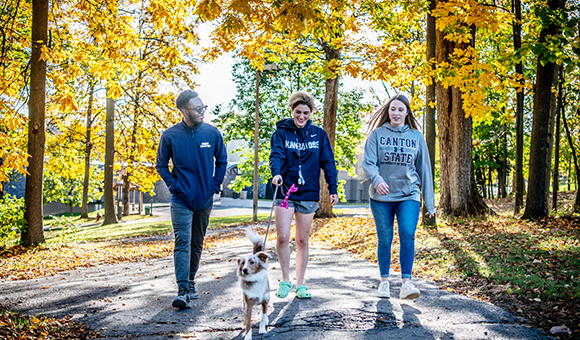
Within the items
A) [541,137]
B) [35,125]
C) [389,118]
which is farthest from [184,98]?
[541,137]

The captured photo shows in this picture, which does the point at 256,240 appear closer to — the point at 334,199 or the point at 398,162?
Answer: the point at 334,199

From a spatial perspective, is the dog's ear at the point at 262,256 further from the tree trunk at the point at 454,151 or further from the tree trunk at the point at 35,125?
the tree trunk at the point at 35,125

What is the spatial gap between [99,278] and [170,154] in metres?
3.23

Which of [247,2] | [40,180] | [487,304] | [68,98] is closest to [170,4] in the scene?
[68,98]

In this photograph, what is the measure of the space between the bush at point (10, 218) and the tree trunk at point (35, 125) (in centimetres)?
15

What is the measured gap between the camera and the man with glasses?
451 cm

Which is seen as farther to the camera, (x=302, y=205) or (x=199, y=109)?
(x=199, y=109)

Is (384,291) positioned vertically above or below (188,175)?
below

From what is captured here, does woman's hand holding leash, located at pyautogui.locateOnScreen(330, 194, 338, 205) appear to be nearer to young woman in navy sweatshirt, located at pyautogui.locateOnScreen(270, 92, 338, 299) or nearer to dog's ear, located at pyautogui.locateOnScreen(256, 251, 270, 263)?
young woman in navy sweatshirt, located at pyautogui.locateOnScreen(270, 92, 338, 299)

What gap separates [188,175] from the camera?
4.55 m

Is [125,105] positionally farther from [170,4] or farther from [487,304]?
[487,304]

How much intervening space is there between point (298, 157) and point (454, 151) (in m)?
7.44

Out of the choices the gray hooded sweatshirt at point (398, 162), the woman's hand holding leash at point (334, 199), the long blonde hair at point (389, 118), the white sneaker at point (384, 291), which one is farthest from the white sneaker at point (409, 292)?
the long blonde hair at point (389, 118)

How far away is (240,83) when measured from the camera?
1035 inches
